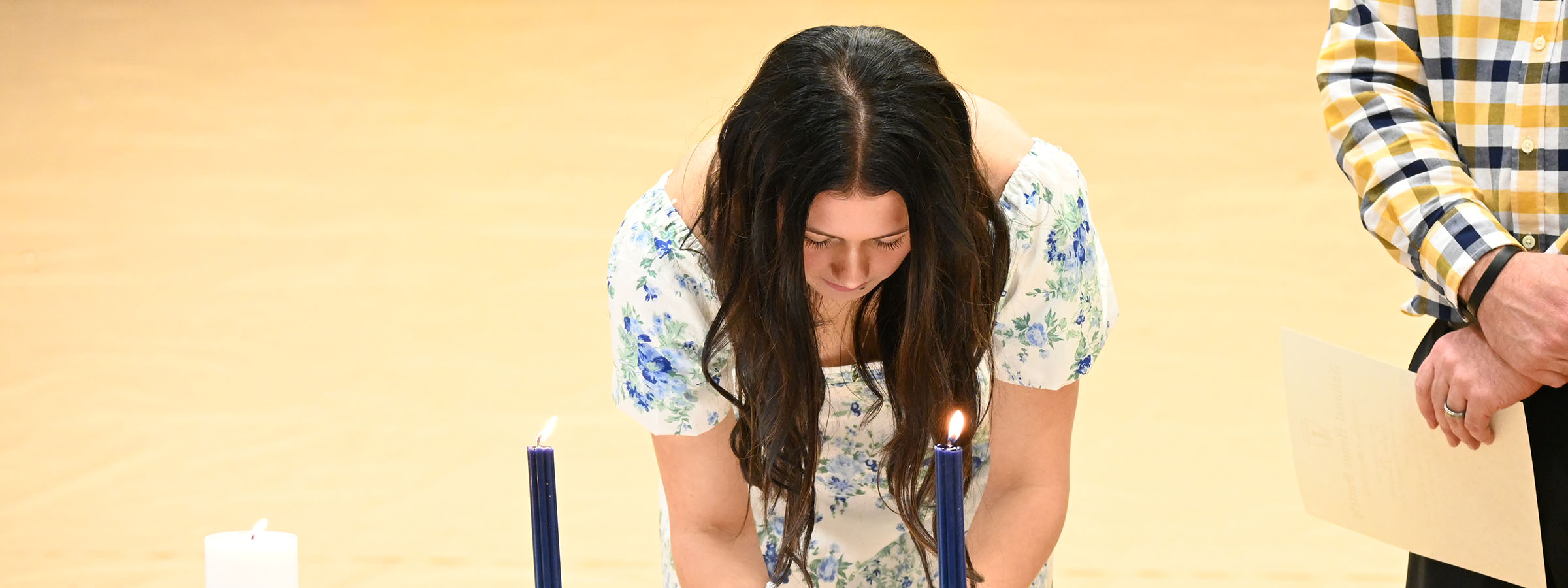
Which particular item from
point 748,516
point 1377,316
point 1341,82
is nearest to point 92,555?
point 748,516

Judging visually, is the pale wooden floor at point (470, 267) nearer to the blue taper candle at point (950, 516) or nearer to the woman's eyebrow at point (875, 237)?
the woman's eyebrow at point (875, 237)

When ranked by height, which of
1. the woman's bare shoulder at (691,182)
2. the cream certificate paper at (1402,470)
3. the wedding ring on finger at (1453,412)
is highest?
the woman's bare shoulder at (691,182)

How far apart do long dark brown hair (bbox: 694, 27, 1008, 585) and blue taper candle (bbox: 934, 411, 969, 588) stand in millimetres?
498

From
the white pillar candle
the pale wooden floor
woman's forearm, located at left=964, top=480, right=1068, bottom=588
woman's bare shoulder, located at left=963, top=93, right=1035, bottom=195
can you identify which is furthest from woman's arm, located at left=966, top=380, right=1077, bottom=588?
the pale wooden floor

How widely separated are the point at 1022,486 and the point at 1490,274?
0.48 metres

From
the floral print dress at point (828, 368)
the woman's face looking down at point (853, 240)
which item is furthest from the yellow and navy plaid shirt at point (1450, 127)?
the woman's face looking down at point (853, 240)

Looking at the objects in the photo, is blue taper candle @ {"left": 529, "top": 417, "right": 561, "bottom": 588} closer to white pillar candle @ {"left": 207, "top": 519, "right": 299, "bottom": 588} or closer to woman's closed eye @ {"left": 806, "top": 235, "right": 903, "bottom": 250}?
white pillar candle @ {"left": 207, "top": 519, "right": 299, "bottom": 588}

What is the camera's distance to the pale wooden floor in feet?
9.60

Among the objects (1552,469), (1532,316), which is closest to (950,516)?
(1532,316)

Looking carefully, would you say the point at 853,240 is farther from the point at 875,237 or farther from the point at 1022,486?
the point at 1022,486

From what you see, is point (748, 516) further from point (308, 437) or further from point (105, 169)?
point (105, 169)

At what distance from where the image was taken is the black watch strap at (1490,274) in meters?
1.24

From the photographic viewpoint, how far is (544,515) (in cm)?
70

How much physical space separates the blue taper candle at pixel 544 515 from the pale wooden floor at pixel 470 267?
2148mm
